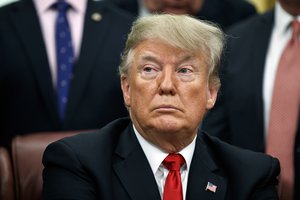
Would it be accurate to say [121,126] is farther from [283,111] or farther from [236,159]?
[283,111]

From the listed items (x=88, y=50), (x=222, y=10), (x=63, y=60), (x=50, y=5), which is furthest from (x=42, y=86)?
(x=222, y=10)

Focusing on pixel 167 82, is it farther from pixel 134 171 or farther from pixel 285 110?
pixel 285 110

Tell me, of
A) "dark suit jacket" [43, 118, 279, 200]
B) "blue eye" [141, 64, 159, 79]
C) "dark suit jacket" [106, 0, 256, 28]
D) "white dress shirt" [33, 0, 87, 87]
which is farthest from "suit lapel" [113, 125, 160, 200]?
"dark suit jacket" [106, 0, 256, 28]

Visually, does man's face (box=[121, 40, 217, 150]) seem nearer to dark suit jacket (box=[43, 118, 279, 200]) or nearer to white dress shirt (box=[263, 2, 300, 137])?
dark suit jacket (box=[43, 118, 279, 200])

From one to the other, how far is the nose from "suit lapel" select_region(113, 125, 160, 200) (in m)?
0.24

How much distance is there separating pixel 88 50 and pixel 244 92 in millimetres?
816

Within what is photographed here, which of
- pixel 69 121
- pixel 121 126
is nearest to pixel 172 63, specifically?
pixel 121 126

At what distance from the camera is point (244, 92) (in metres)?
3.96

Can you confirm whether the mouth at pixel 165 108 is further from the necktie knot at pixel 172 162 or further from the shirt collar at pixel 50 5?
the shirt collar at pixel 50 5

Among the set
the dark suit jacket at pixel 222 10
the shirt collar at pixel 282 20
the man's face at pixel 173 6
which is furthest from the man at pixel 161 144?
the dark suit jacket at pixel 222 10

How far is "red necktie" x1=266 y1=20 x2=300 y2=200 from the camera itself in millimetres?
3793

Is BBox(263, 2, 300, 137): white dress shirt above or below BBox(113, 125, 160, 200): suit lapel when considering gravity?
above

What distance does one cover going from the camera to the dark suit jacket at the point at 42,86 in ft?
12.4

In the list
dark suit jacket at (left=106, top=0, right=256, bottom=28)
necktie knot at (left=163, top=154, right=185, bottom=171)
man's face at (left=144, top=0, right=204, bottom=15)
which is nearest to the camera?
necktie knot at (left=163, top=154, right=185, bottom=171)
